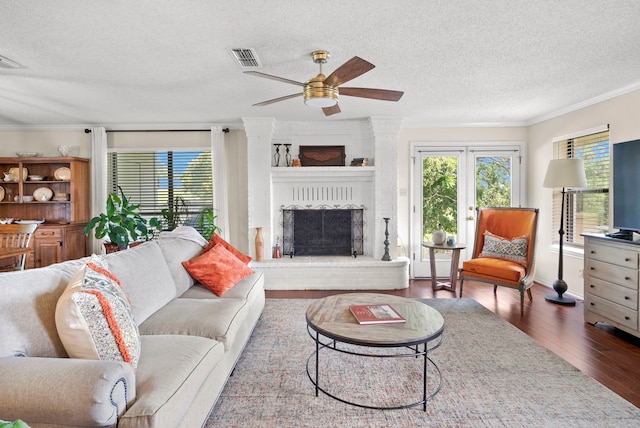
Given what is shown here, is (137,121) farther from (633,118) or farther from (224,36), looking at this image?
(633,118)

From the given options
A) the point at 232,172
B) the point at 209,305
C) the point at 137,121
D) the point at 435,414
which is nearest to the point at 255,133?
the point at 232,172

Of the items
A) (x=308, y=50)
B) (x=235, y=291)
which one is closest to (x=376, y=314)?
(x=235, y=291)

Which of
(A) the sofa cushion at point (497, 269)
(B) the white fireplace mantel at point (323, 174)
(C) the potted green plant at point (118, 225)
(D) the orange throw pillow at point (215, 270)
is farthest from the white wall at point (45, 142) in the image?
(A) the sofa cushion at point (497, 269)

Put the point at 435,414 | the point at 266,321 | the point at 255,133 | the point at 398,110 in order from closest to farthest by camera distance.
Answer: the point at 435,414 → the point at 266,321 → the point at 398,110 → the point at 255,133

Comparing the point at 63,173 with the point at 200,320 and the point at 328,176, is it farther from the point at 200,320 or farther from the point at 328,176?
the point at 200,320

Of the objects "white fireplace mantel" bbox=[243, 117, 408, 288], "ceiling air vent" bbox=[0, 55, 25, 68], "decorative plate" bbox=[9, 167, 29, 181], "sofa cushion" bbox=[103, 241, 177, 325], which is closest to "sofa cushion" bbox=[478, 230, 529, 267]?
"white fireplace mantel" bbox=[243, 117, 408, 288]

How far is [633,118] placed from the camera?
3.50 m

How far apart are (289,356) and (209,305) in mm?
757

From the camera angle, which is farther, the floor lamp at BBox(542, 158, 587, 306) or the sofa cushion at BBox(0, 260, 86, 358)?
the floor lamp at BBox(542, 158, 587, 306)

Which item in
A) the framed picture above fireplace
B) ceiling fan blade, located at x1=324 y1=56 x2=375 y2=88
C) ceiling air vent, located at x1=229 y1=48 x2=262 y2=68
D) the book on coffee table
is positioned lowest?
the book on coffee table

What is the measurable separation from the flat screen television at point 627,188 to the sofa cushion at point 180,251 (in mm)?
3890

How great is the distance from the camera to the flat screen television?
10.1ft

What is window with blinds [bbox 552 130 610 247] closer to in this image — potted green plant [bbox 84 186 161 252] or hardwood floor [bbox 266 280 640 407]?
hardwood floor [bbox 266 280 640 407]

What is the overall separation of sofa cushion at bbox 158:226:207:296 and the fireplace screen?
1.87m
